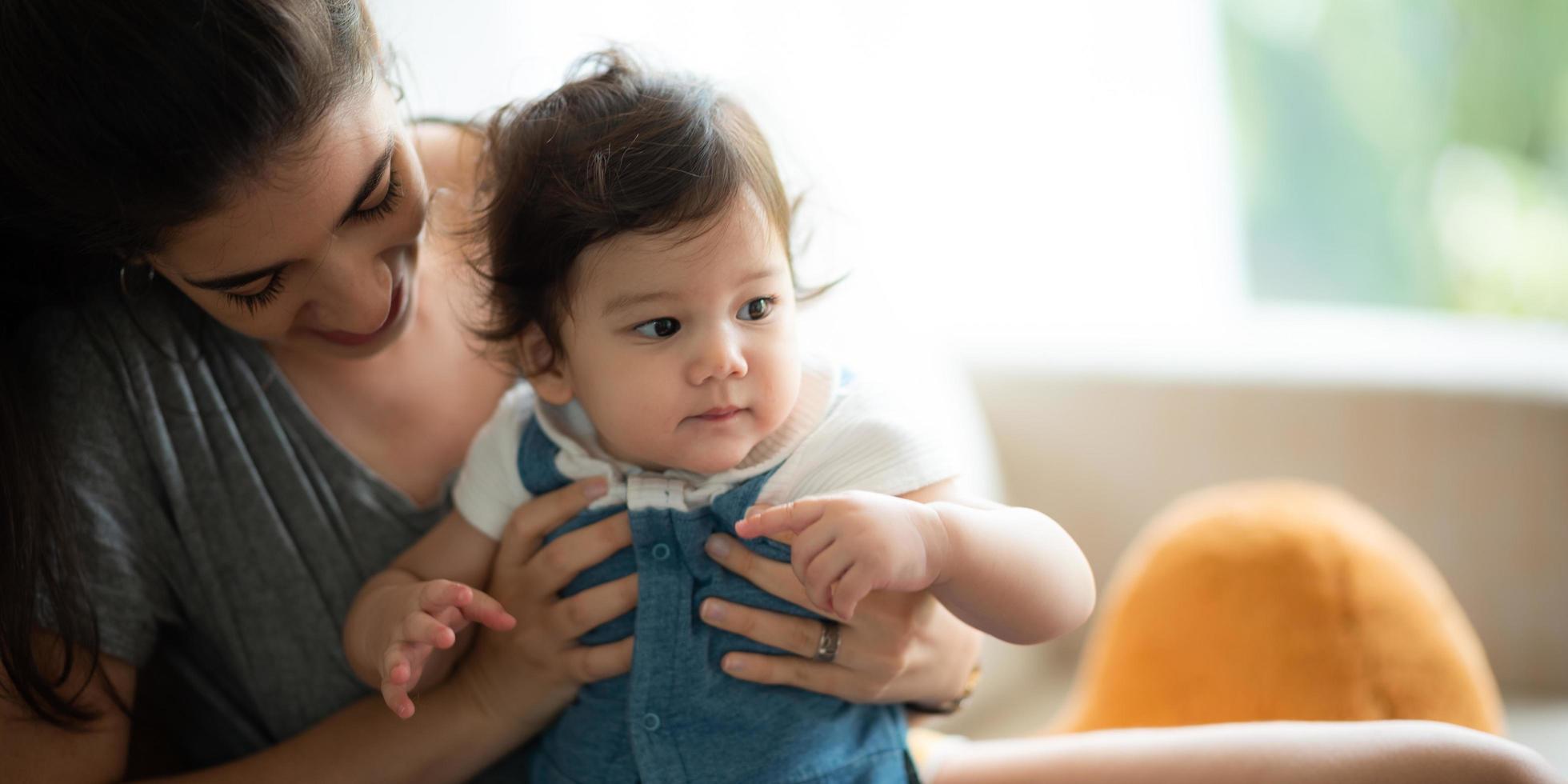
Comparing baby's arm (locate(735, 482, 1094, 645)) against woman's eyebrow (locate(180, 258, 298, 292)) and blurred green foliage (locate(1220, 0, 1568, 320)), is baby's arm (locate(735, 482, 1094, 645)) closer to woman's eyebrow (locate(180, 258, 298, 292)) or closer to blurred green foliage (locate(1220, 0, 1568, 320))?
woman's eyebrow (locate(180, 258, 298, 292))

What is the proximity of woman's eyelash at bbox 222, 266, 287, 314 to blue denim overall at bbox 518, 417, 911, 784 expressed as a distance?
0.32m

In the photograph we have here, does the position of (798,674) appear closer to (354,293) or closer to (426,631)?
(426,631)

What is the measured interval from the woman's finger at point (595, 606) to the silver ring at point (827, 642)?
0.16 m

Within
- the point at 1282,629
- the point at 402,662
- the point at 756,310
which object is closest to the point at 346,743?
the point at 402,662

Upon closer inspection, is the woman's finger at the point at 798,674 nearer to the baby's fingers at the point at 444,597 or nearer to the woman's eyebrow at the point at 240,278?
the baby's fingers at the point at 444,597

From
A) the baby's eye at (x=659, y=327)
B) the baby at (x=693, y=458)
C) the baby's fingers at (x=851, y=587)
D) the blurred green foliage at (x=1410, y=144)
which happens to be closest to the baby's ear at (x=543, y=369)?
the baby at (x=693, y=458)

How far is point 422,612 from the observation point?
942mm

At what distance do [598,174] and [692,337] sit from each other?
5.5 inches

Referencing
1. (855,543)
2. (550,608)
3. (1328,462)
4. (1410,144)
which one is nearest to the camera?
(855,543)

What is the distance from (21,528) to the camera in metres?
0.97

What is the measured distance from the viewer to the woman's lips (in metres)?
1.04

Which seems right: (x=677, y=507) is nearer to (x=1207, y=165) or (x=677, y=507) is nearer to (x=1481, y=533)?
(x=1481, y=533)

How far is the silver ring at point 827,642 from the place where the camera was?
3.23ft

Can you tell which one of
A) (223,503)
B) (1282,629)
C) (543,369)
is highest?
(543,369)
